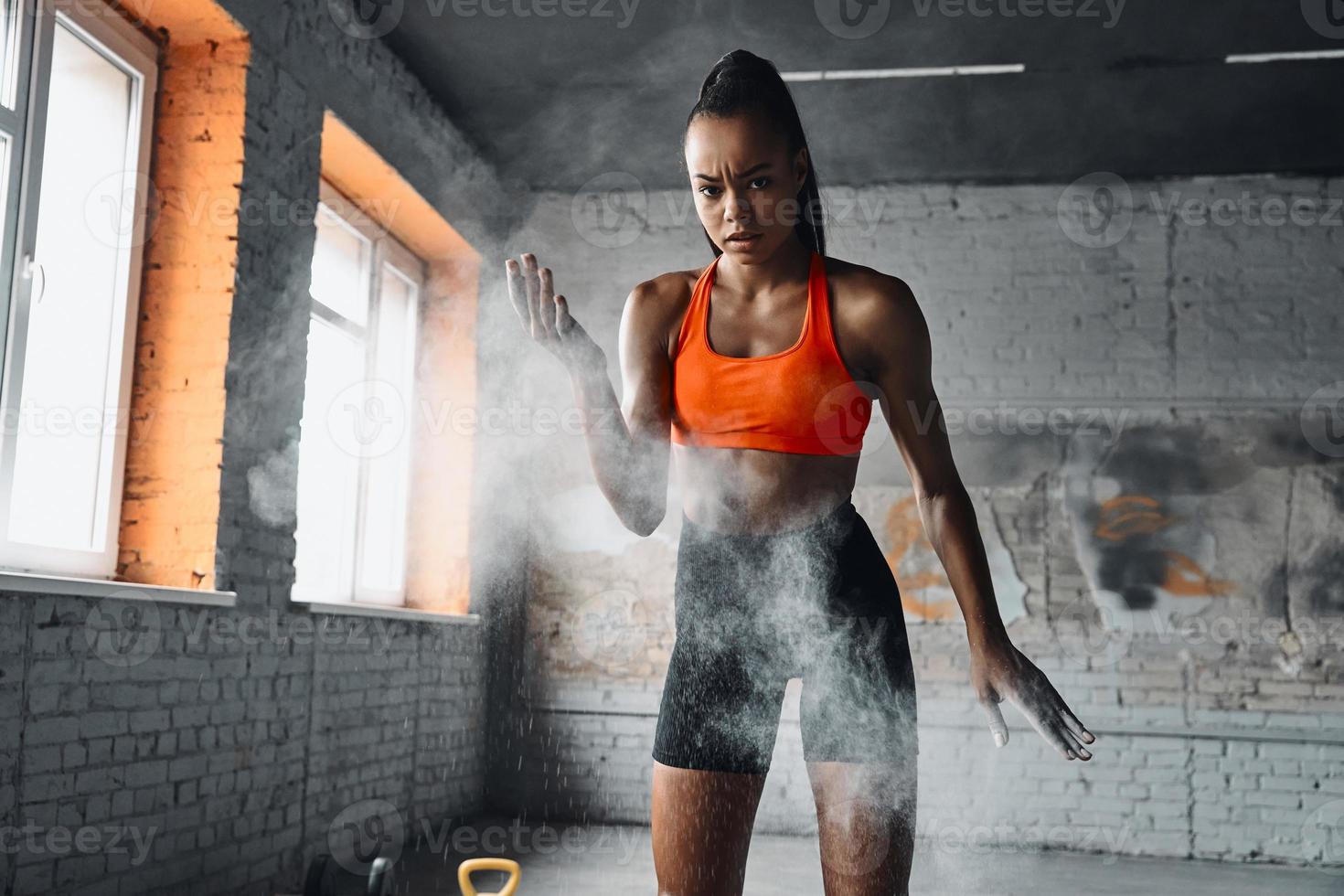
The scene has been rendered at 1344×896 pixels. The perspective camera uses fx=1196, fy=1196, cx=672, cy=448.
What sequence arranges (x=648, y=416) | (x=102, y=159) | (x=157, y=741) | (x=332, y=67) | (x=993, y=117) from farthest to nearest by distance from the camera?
1. (x=993, y=117)
2. (x=332, y=67)
3. (x=102, y=159)
4. (x=157, y=741)
5. (x=648, y=416)

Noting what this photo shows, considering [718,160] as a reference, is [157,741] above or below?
below

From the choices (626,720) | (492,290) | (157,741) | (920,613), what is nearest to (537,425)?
(492,290)

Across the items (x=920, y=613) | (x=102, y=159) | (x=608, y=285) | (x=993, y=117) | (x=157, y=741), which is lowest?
(x=157, y=741)

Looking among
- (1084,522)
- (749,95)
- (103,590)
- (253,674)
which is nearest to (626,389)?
(749,95)

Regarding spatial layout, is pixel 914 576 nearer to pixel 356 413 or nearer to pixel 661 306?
pixel 356 413

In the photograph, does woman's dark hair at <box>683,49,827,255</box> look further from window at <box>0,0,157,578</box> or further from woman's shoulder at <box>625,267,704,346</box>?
window at <box>0,0,157,578</box>

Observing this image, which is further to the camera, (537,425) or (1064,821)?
(537,425)

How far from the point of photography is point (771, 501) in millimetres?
1821

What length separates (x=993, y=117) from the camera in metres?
5.37

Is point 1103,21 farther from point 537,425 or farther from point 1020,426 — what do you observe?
point 537,425

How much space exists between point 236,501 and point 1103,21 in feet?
11.8

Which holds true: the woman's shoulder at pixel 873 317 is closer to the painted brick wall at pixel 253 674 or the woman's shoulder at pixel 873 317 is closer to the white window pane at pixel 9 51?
the painted brick wall at pixel 253 674

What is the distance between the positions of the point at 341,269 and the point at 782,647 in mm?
3485

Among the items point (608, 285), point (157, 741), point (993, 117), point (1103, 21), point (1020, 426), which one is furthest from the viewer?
point (608, 285)
